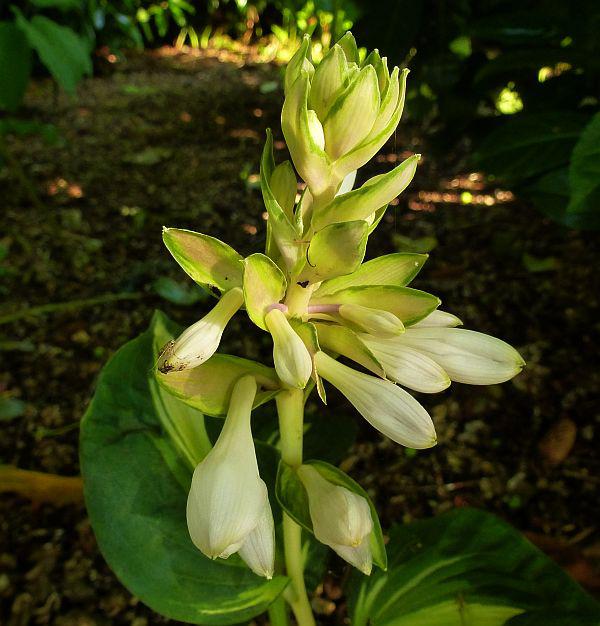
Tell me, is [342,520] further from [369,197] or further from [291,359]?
[369,197]

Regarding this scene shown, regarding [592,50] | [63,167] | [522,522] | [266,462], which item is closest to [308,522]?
[266,462]

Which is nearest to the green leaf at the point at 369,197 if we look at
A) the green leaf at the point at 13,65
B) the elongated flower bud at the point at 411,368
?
the elongated flower bud at the point at 411,368

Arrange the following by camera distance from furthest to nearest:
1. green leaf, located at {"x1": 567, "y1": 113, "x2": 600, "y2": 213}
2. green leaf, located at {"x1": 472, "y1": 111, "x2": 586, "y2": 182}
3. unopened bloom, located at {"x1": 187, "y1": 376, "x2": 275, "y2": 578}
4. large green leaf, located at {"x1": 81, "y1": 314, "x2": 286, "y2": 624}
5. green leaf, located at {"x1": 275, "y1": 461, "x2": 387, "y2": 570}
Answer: green leaf, located at {"x1": 472, "y1": 111, "x2": 586, "y2": 182} < green leaf, located at {"x1": 567, "y1": 113, "x2": 600, "y2": 213} < large green leaf, located at {"x1": 81, "y1": 314, "x2": 286, "y2": 624} < green leaf, located at {"x1": 275, "y1": 461, "x2": 387, "y2": 570} < unopened bloom, located at {"x1": 187, "y1": 376, "x2": 275, "y2": 578}

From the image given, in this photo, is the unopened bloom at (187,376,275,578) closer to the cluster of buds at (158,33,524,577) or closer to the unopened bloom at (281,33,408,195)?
the cluster of buds at (158,33,524,577)

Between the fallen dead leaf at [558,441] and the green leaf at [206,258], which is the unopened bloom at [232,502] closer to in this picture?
the green leaf at [206,258]

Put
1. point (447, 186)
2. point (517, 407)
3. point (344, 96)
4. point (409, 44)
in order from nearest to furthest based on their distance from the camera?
point (344, 96)
point (517, 407)
point (409, 44)
point (447, 186)

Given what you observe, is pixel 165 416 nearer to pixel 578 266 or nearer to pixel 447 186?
pixel 578 266

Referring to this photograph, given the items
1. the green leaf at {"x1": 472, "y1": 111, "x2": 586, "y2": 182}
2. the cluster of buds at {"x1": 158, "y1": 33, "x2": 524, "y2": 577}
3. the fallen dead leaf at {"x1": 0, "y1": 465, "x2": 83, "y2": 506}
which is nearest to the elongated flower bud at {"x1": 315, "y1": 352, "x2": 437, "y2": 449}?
the cluster of buds at {"x1": 158, "y1": 33, "x2": 524, "y2": 577}
